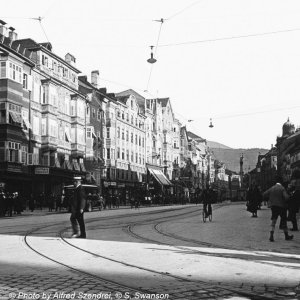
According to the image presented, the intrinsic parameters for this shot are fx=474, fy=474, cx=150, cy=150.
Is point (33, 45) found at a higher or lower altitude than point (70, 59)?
lower

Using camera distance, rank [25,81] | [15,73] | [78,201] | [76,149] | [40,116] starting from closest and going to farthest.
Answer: [78,201] → [15,73] → [25,81] → [40,116] → [76,149]

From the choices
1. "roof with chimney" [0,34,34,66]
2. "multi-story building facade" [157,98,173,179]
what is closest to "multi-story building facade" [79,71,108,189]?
"roof with chimney" [0,34,34,66]

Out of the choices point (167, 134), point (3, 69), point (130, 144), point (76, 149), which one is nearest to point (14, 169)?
point (3, 69)

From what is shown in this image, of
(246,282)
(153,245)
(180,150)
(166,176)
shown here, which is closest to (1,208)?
(153,245)

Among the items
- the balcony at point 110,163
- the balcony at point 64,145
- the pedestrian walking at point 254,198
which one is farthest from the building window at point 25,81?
the pedestrian walking at point 254,198

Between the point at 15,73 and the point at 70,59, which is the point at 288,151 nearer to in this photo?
the point at 70,59

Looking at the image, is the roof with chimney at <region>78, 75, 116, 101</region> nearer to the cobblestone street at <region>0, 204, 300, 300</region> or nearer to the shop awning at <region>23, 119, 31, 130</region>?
the shop awning at <region>23, 119, 31, 130</region>

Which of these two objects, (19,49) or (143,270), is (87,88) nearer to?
(19,49)

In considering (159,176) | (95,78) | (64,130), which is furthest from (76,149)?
(159,176)

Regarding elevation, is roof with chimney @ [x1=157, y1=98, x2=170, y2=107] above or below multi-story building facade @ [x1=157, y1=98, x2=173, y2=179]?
above

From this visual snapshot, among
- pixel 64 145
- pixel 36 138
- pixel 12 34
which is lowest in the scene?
pixel 64 145

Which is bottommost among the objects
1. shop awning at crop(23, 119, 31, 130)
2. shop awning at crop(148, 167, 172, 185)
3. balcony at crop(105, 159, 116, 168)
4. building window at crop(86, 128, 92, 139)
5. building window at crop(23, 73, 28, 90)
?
shop awning at crop(148, 167, 172, 185)

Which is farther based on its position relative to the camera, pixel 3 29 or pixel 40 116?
pixel 40 116

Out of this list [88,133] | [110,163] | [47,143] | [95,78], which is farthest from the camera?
[95,78]
